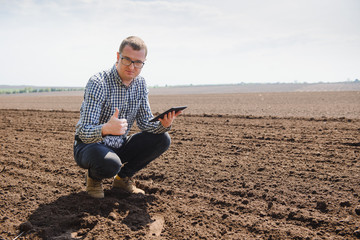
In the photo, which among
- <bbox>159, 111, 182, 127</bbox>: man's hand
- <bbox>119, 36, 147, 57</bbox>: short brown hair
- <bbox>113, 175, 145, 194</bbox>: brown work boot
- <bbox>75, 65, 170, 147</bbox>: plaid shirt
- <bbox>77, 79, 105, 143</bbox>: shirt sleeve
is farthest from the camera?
<bbox>113, 175, 145, 194</bbox>: brown work boot

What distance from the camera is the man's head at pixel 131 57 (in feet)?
10.2

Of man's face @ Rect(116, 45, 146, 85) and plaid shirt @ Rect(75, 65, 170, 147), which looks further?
man's face @ Rect(116, 45, 146, 85)

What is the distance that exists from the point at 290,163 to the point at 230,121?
4.18 meters

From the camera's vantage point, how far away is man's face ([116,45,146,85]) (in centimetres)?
313

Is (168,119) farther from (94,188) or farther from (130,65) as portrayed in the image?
(94,188)

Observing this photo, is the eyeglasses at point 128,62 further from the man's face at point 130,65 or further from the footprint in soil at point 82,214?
the footprint in soil at point 82,214

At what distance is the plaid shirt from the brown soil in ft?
2.62

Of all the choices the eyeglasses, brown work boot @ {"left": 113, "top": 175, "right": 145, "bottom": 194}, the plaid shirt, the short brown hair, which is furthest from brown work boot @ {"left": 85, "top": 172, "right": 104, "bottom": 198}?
the short brown hair

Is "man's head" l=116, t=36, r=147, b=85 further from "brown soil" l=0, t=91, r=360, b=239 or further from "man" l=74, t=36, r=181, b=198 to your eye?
"brown soil" l=0, t=91, r=360, b=239

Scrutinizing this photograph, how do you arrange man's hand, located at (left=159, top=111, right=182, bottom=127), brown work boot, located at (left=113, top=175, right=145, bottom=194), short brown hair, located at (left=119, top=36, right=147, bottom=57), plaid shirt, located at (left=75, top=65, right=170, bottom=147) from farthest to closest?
brown work boot, located at (left=113, top=175, right=145, bottom=194) → man's hand, located at (left=159, top=111, right=182, bottom=127) → short brown hair, located at (left=119, top=36, right=147, bottom=57) → plaid shirt, located at (left=75, top=65, right=170, bottom=147)

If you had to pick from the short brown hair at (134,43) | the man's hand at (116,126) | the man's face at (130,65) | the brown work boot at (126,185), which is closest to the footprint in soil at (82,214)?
the brown work boot at (126,185)

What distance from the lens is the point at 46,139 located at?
673cm

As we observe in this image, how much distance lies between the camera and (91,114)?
3.02 meters

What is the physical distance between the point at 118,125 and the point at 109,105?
0.64m
